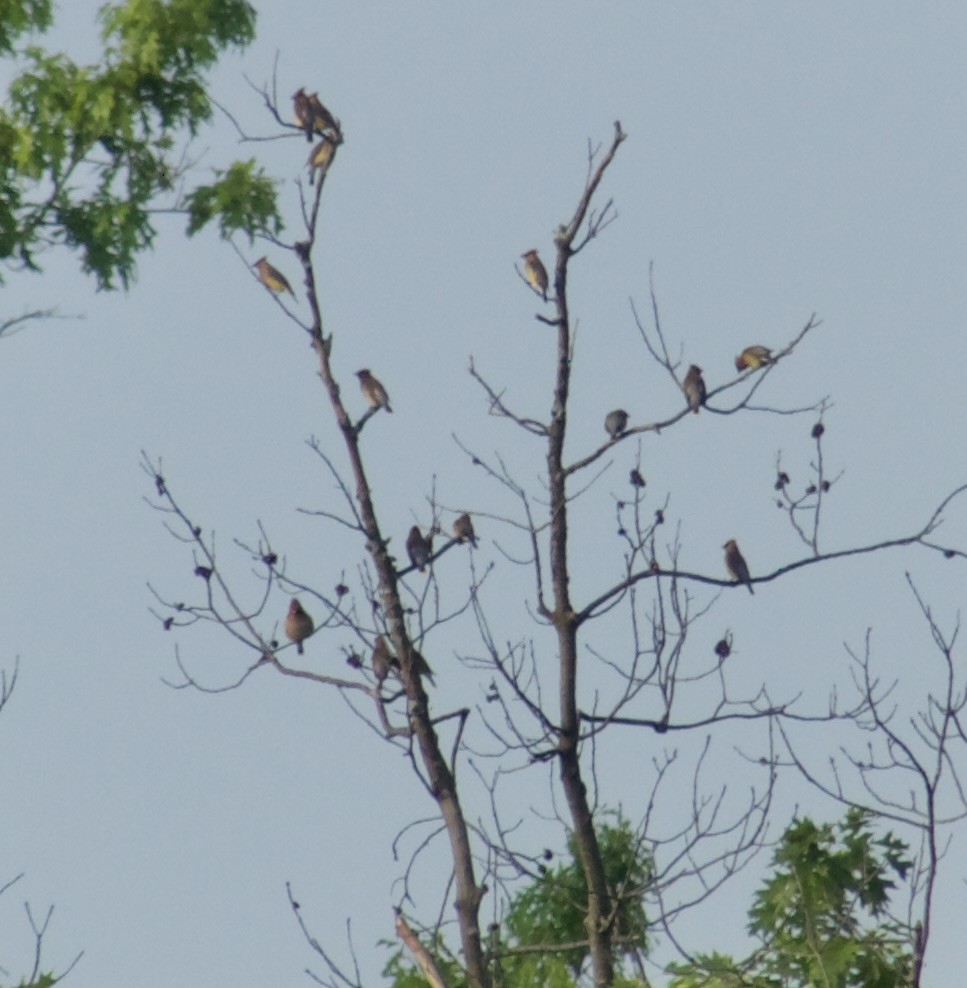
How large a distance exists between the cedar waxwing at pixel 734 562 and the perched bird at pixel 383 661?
2140mm

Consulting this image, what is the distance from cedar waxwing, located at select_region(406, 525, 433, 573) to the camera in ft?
29.4

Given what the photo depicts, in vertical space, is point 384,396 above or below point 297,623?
above

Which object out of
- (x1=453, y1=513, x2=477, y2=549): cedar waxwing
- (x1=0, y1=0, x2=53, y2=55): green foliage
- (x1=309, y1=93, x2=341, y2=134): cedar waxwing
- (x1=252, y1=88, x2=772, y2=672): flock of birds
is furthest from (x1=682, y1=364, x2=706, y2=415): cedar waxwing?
(x1=0, y1=0, x2=53, y2=55): green foliage

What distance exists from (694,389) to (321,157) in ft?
8.68

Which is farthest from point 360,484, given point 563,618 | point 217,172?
point 217,172

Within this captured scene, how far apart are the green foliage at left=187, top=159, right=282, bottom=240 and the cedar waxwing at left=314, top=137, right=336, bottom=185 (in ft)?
19.9

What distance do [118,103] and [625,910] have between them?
9595 millimetres

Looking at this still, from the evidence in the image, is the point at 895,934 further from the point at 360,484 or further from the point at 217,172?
the point at 217,172

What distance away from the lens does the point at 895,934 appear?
901 centimetres

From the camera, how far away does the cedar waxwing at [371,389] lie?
12.1 m

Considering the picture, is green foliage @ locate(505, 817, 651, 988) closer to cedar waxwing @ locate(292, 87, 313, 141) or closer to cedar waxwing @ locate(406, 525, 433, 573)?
cedar waxwing @ locate(406, 525, 433, 573)

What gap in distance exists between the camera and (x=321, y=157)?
10.2m

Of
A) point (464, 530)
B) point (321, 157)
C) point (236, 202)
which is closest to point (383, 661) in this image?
point (464, 530)

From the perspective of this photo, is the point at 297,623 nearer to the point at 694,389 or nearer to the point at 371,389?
the point at 694,389
